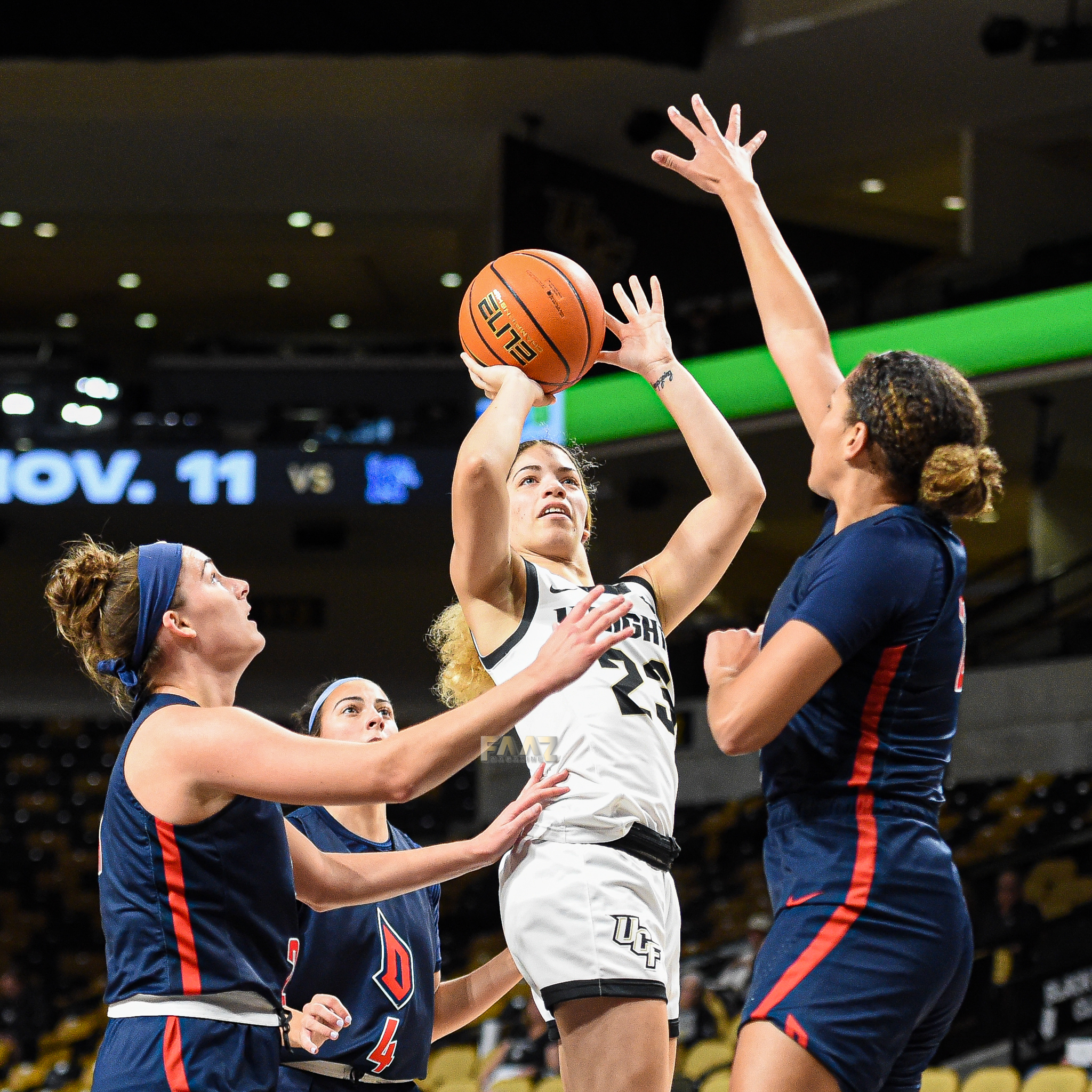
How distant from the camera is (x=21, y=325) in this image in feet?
65.4

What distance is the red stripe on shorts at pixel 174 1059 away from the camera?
7.91ft

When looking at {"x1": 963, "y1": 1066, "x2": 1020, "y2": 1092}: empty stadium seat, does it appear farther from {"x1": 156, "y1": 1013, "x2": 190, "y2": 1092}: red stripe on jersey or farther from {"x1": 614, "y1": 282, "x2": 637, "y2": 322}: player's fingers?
{"x1": 156, "y1": 1013, "x2": 190, "y2": 1092}: red stripe on jersey

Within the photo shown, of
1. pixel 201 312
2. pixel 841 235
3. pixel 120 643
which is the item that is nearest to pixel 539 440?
pixel 120 643

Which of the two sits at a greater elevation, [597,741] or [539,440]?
[539,440]

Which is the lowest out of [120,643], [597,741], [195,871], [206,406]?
[195,871]

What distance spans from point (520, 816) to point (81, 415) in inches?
476

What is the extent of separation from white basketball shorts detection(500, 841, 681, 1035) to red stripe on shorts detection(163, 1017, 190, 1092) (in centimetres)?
67

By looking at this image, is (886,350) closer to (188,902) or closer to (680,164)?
(680,164)

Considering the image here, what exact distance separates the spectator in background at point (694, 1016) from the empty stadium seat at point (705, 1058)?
1.76 feet

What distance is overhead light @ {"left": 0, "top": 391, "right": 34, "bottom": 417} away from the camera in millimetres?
14016

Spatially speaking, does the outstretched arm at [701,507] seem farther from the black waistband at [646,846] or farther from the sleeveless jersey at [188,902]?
the sleeveless jersey at [188,902]

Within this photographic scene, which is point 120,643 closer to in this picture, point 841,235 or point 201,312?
point 841,235

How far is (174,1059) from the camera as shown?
7.96 ft

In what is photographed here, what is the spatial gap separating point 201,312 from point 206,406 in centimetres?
562
